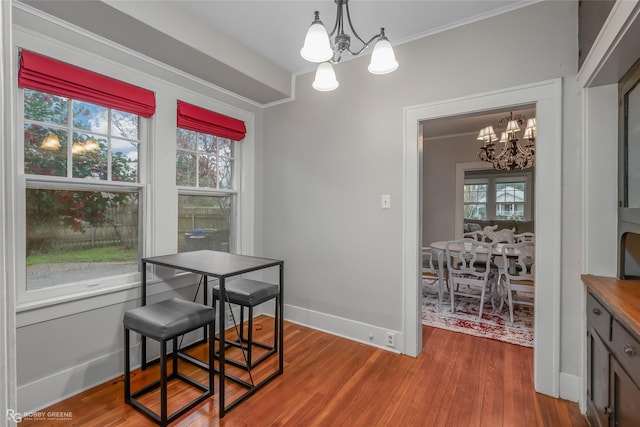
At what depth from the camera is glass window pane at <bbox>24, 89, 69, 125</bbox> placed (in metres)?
1.91

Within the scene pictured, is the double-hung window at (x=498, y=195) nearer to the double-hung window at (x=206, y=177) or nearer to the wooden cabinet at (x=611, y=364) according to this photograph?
the wooden cabinet at (x=611, y=364)

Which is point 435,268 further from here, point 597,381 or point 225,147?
point 225,147

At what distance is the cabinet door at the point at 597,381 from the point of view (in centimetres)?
142

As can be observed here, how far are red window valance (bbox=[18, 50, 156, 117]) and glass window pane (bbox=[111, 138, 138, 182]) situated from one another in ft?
0.85

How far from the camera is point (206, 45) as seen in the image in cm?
230

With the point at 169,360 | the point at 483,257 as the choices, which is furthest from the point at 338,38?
the point at 483,257

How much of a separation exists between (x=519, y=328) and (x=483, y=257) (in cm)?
78

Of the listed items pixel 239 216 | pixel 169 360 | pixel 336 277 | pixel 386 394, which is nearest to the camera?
pixel 386 394

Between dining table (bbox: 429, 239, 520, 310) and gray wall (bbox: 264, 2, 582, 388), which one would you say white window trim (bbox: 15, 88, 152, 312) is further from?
dining table (bbox: 429, 239, 520, 310)

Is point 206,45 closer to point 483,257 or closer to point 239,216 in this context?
point 239,216

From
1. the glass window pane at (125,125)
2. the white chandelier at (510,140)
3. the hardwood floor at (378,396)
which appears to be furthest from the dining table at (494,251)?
the glass window pane at (125,125)

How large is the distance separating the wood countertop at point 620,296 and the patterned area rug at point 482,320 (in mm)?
1388

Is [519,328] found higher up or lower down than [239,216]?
lower down

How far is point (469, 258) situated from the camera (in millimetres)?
3592
